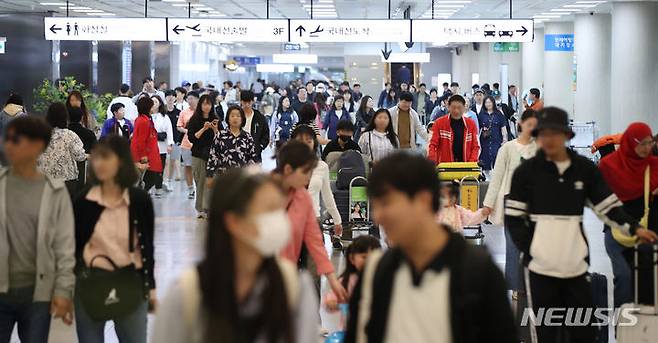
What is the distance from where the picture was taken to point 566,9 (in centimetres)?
Answer: 2438

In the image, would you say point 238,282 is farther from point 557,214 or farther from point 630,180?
point 630,180

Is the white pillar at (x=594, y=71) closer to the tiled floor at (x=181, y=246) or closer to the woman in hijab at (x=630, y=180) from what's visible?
the tiled floor at (x=181, y=246)

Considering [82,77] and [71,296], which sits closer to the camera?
[71,296]

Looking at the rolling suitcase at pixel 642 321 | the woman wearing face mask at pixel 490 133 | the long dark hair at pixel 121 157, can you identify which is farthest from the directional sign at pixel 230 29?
the long dark hair at pixel 121 157

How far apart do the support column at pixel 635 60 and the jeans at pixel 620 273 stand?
608 inches

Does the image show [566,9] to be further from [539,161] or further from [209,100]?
[539,161]

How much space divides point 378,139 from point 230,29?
797 cm

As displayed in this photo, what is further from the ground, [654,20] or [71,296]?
[654,20]

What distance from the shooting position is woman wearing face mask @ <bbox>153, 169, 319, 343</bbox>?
2684 mm

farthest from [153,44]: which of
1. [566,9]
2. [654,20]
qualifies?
[654,20]

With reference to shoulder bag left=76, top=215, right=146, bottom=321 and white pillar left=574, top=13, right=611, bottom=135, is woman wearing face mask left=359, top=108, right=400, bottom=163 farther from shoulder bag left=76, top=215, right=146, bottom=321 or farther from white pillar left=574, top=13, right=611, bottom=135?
white pillar left=574, top=13, right=611, bottom=135

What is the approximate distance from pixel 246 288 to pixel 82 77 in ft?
83.8

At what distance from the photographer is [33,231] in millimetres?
4805

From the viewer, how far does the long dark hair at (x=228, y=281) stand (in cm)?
266
